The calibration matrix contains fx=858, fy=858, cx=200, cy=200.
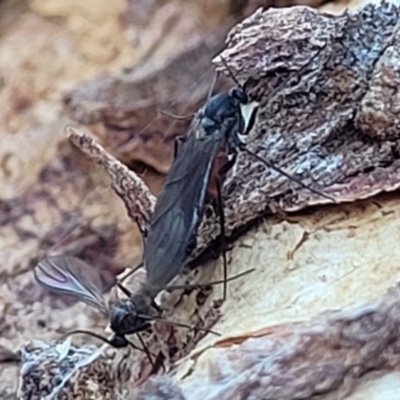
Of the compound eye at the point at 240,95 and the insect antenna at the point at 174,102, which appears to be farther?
the insect antenna at the point at 174,102

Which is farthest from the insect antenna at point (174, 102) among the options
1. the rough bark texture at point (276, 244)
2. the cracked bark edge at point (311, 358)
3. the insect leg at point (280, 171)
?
→ the cracked bark edge at point (311, 358)

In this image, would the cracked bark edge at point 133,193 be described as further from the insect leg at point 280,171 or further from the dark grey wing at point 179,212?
the insect leg at point 280,171

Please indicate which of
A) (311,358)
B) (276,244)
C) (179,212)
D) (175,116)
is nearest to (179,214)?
(179,212)

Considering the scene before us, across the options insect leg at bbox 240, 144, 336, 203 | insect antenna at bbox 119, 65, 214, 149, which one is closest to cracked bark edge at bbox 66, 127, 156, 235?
insect leg at bbox 240, 144, 336, 203

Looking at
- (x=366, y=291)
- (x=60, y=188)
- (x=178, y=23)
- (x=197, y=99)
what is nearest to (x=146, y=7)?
(x=178, y=23)

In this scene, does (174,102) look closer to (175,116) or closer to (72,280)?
(175,116)

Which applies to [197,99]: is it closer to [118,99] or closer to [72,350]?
[118,99]
